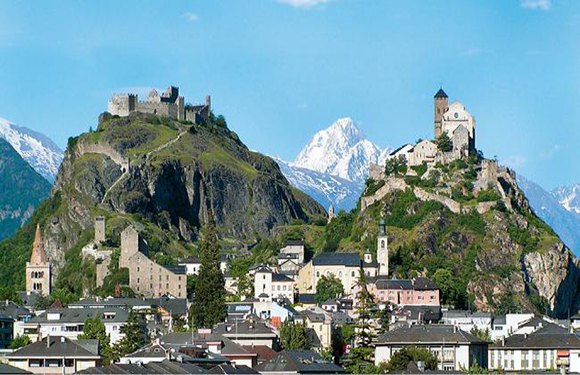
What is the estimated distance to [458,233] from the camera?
587 feet

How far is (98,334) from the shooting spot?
128 m

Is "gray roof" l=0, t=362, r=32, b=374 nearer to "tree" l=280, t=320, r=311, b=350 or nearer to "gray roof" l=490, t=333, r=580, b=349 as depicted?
"tree" l=280, t=320, r=311, b=350

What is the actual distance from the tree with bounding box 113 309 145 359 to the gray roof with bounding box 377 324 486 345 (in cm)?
1710

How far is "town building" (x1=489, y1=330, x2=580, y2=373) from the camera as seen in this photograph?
115000mm

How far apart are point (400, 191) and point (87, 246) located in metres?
37.9

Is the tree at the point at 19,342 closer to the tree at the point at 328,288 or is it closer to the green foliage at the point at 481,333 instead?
the green foliage at the point at 481,333

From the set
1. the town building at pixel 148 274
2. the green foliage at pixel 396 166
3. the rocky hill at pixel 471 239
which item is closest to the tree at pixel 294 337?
the rocky hill at pixel 471 239

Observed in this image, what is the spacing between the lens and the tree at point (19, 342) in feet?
393

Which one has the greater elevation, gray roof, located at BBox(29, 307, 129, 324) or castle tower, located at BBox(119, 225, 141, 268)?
castle tower, located at BBox(119, 225, 141, 268)

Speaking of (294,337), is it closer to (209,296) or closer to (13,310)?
(209,296)

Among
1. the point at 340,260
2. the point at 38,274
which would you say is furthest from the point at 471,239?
the point at 38,274

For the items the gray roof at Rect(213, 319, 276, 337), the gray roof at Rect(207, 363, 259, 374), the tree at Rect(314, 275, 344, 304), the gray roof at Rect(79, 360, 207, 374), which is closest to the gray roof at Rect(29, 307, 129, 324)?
the gray roof at Rect(213, 319, 276, 337)

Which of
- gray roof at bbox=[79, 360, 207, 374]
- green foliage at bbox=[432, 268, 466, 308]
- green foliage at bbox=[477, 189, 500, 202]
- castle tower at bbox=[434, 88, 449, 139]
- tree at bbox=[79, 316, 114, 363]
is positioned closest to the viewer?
gray roof at bbox=[79, 360, 207, 374]

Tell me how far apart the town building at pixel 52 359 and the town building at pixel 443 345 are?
952 inches
